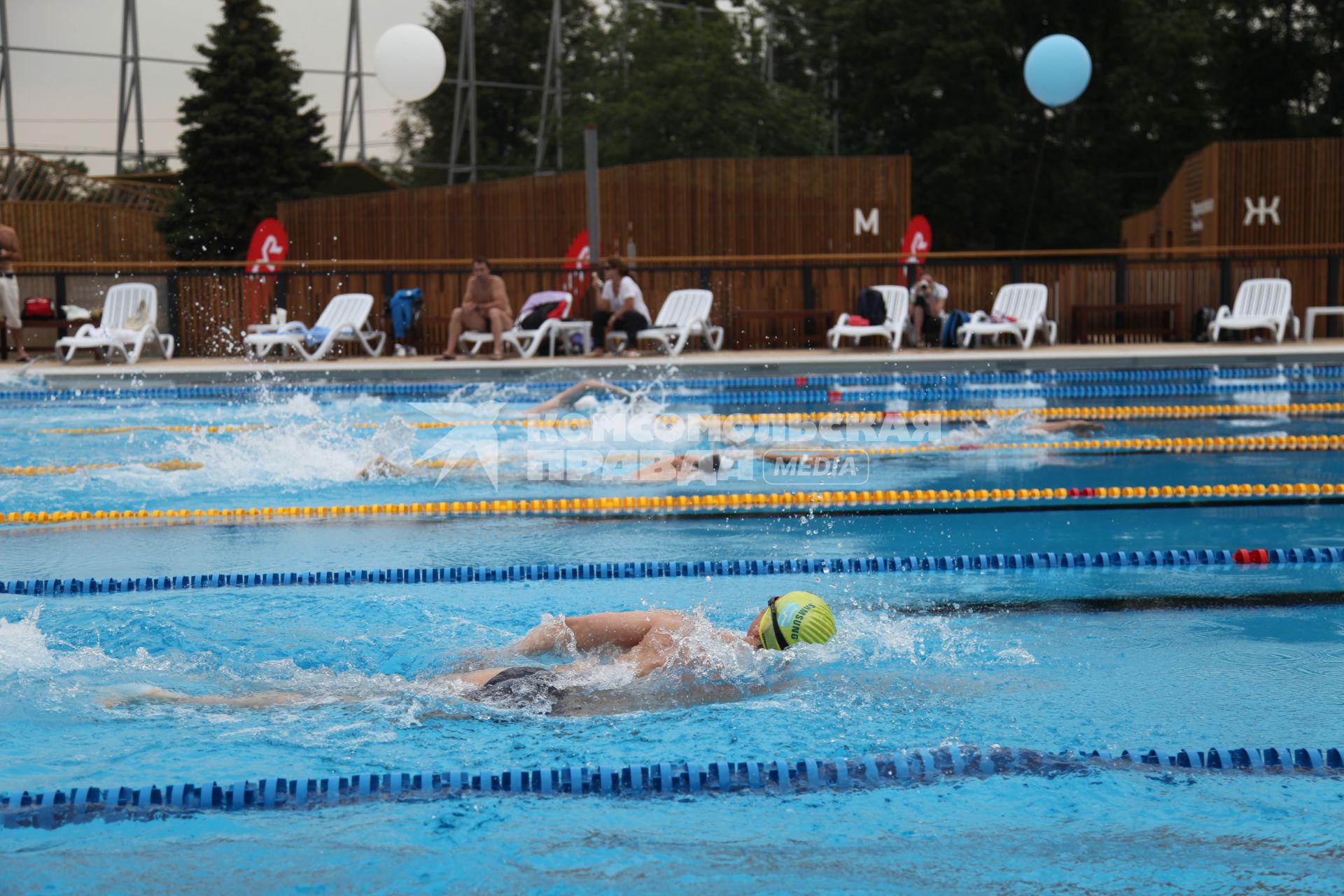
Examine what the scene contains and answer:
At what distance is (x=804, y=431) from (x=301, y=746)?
628 cm

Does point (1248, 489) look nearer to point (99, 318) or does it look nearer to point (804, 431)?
point (804, 431)

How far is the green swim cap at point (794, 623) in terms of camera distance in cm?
402

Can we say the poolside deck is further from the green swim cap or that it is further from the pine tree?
the pine tree

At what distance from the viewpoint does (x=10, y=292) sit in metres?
13.4

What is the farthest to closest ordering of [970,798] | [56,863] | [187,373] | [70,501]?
[187,373] < [70,501] < [970,798] < [56,863]

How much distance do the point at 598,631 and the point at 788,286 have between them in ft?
37.5

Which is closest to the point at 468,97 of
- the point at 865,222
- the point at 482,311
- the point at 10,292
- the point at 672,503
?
the point at 865,222

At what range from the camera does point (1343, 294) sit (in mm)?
15367

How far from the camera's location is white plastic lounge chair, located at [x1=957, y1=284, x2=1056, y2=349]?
46.3ft

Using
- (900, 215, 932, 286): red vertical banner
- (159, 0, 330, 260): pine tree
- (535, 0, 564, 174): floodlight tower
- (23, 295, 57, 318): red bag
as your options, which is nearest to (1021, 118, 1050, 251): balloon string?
(535, 0, 564, 174): floodlight tower

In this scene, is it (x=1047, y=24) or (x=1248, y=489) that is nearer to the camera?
(x=1248, y=489)

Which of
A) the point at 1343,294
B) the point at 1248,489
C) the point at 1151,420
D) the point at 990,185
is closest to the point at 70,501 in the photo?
the point at 1248,489

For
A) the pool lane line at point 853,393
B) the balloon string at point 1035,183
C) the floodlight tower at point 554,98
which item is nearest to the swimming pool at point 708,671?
the pool lane line at point 853,393

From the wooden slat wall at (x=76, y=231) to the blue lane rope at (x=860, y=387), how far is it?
9.31m
